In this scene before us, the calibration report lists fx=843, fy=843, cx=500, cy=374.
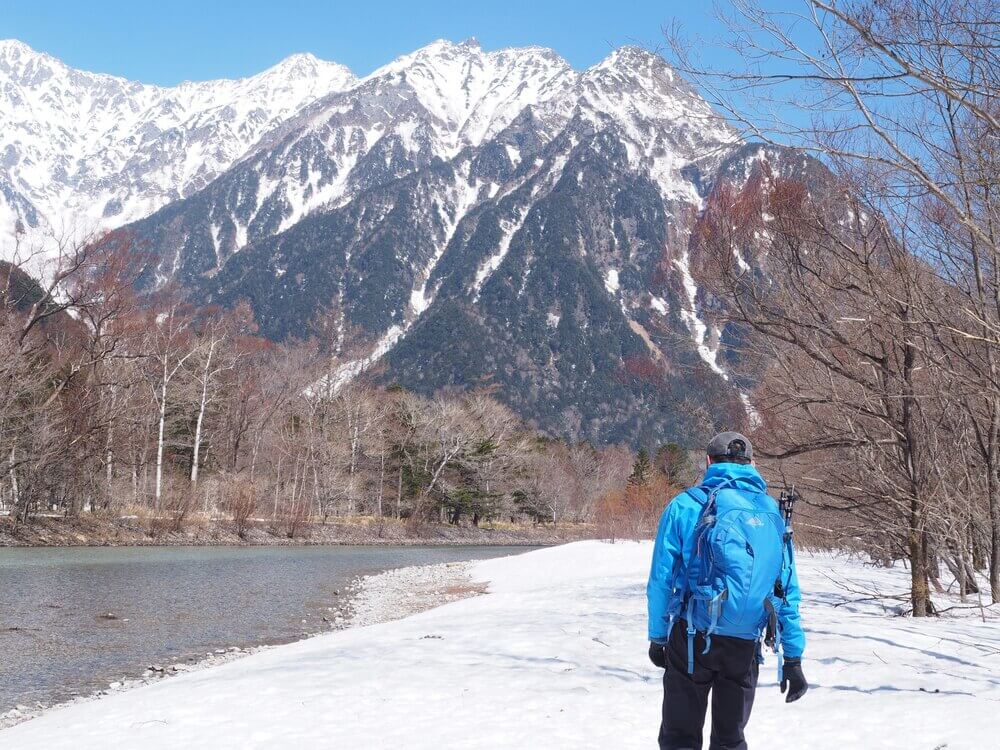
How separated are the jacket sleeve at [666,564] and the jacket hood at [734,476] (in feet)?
0.56

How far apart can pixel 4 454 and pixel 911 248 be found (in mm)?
27686

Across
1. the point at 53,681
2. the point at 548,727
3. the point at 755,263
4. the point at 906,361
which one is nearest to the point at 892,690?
the point at 548,727

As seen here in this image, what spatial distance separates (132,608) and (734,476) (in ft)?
42.1

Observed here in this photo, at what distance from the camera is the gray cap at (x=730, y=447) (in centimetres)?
367

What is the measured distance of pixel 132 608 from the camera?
13.8 m

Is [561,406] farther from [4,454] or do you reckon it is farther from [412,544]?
[4,454]

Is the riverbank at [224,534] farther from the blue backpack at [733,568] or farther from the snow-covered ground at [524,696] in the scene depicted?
the blue backpack at [733,568]

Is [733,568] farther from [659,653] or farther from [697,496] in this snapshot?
[659,653]

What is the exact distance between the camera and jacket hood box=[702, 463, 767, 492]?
357 cm

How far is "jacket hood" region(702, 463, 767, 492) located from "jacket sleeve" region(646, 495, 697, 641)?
17cm

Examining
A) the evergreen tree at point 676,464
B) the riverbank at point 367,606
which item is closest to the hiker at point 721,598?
the riverbank at point 367,606

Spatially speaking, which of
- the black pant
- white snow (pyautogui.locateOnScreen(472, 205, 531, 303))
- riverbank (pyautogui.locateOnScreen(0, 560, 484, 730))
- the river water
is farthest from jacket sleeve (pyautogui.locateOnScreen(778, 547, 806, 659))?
→ white snow (pyautogui.locateOnScreen(472, 205, 531, 303))

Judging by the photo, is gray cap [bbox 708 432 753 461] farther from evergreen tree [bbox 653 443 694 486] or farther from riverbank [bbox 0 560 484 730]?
evergreen tree [bbox 653 443 694 486]

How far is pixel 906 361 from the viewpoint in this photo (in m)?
8.03
